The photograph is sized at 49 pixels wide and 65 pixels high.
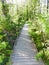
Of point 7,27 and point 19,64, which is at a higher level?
point 7,27

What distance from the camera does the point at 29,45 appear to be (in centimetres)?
1187

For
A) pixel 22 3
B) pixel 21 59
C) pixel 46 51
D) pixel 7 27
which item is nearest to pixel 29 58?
pixel 21 59

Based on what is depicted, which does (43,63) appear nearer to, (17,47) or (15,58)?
(15,58)

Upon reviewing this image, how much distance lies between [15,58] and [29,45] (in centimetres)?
269

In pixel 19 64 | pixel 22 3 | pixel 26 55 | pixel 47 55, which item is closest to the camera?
pixel 47 55

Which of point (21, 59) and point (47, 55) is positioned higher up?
point (47, 55)

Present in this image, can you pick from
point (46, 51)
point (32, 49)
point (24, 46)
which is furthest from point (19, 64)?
point (24, 46)

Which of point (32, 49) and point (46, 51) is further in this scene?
point (32, 49)

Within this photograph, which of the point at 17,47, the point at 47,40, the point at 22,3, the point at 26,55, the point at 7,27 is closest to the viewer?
the point at 47,40

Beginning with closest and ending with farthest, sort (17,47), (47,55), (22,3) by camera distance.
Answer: (47,55) → (17,47) → (22,3)

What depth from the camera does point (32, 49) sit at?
1086 centimetres

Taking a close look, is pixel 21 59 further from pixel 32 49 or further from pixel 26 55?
pixel 32 49

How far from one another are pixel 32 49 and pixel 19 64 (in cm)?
252

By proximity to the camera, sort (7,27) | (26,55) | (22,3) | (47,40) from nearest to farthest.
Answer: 1. (47,40)
2. (26,55)
3. (7,27)
4. (22,3)
